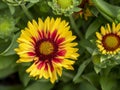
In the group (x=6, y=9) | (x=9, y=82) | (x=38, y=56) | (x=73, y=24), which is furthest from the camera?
(x=9, y=82)

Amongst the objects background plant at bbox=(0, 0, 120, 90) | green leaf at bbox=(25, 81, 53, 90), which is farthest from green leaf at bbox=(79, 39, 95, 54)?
green leaf at bbox=(25, 81, 53, 90)

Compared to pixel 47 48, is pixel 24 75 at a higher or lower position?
Result: lower

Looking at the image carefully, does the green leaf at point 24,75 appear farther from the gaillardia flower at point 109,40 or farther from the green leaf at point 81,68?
the gaillardia flower at point 109,40

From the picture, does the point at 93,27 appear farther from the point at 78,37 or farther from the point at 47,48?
the point at 47,48

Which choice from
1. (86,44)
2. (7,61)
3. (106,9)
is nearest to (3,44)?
(7,61)

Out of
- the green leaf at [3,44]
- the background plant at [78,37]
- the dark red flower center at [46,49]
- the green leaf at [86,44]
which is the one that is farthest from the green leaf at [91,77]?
the green leaf at [3,44]

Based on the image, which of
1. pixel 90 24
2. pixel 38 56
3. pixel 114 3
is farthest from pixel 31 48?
pixel 114 3

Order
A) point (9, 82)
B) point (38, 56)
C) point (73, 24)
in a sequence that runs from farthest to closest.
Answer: point (9, 82), point (73, 24), point (38, 56)

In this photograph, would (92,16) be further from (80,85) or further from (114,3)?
(80,85)
